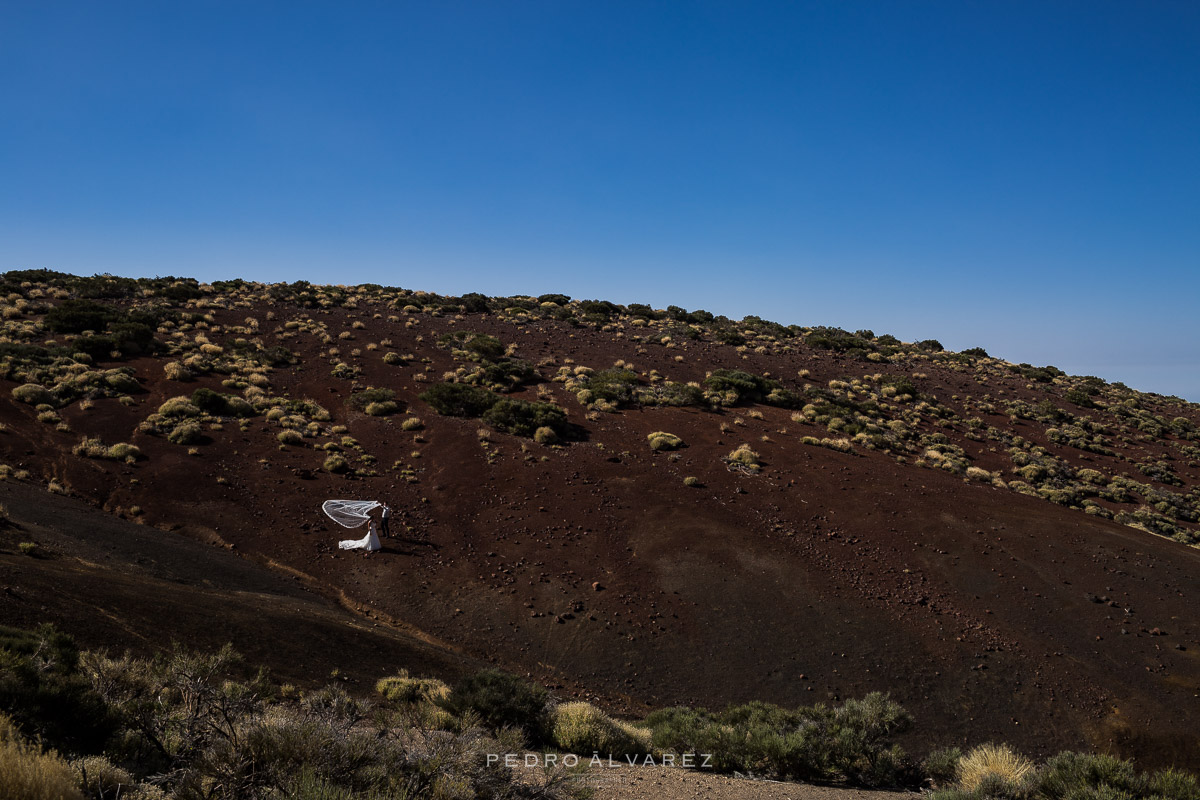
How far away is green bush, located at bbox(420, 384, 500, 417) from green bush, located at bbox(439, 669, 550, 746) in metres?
17.7

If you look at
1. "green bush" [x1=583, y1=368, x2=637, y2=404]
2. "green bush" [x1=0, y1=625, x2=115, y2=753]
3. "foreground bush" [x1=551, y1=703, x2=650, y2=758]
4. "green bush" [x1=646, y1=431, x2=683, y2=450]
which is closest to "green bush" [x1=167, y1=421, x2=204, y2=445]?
"green bush" [x1=583, y1=368, x2=637, y2=404]

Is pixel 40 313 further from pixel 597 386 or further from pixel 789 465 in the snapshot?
pixel 789 465

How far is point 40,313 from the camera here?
34.8 meters

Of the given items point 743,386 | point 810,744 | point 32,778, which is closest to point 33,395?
point 32,778

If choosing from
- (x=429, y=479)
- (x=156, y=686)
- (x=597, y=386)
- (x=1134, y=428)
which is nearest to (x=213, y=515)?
(x=429, y=479)

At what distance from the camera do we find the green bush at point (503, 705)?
27.7 feet

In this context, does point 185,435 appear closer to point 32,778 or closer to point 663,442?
point 663,442

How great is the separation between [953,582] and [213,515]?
836 inches

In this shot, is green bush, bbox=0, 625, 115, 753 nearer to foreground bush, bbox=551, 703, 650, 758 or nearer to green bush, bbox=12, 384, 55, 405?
foreground bush, bbox=551, 703, 650, 758

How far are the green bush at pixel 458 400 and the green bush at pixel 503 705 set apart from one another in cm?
1769

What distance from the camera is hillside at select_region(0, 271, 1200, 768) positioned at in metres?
13.1

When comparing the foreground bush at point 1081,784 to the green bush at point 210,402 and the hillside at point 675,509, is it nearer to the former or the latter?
the hillside at point 675,509

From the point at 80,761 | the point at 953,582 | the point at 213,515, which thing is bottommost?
the point at 213,515

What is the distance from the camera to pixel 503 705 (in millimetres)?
8516
